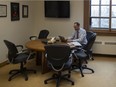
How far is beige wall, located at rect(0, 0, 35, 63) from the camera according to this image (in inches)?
210

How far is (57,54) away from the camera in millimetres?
3746

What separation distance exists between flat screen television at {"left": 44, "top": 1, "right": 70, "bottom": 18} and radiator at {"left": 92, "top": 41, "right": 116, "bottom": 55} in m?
1.33

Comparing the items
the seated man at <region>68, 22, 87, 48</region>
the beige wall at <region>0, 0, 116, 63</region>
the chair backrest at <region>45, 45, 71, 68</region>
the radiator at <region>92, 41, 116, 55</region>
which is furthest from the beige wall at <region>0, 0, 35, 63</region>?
the radiator at <region>92, 41, 116, 55</region>

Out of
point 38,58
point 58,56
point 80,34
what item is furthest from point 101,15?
point 58,56

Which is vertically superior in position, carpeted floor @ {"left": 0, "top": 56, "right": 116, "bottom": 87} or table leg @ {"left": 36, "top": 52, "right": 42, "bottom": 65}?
table leg @ {"left": 36, "top": 52, "right": 42, "bottom": 65}

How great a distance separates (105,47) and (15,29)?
280 cm

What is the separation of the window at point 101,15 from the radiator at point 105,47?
0.32 m

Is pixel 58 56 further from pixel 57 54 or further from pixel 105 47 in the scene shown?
pixel 105 47

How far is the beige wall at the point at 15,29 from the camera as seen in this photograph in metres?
5.34

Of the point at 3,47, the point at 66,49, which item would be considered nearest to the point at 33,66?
the point at 3,47

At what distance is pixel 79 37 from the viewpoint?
508cm

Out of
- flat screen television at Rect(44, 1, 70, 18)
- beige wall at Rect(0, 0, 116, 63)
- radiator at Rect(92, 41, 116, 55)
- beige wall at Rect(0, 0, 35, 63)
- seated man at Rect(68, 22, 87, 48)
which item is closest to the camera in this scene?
seated man at Rect(68, 22, 87, 48)

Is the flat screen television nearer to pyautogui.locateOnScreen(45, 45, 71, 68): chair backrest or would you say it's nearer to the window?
the window

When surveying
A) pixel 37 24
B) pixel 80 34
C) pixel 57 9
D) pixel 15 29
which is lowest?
pixel 80 34
